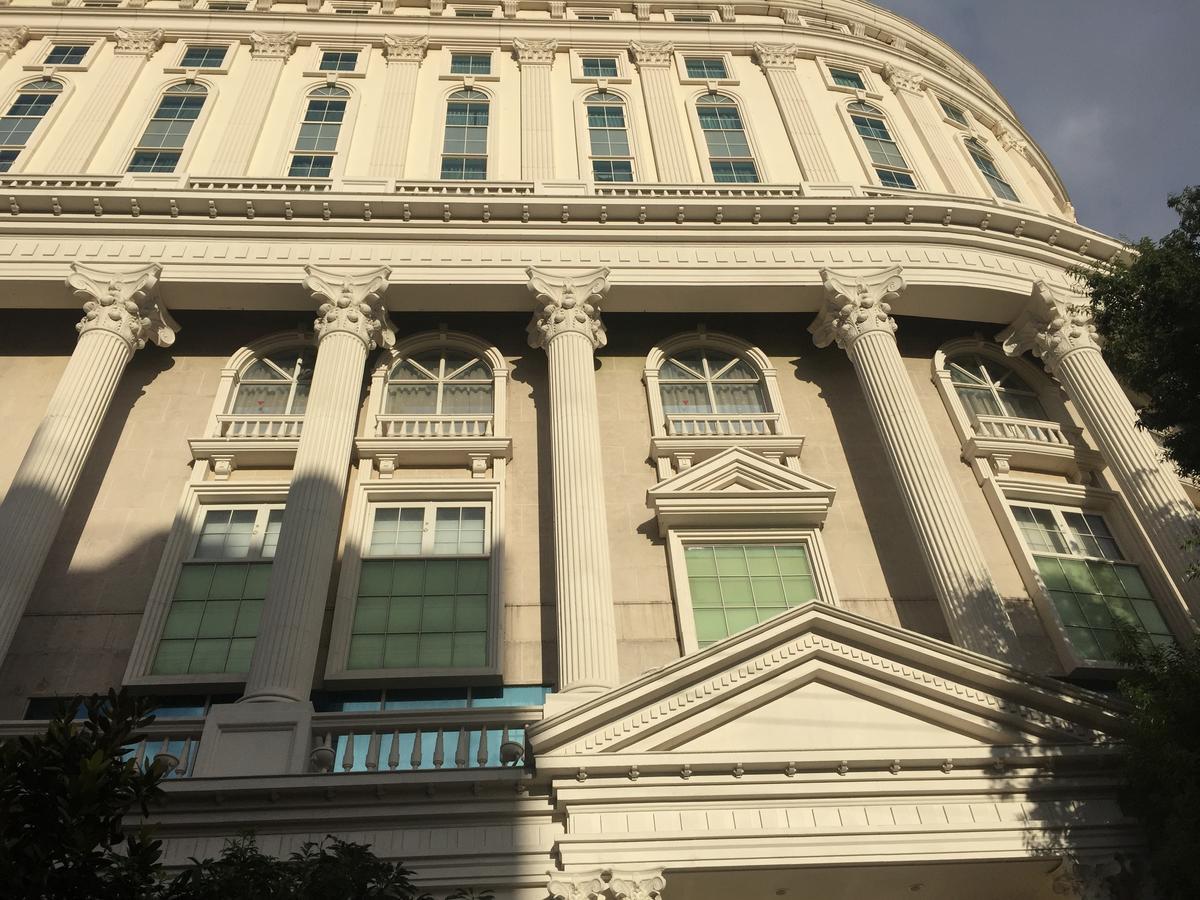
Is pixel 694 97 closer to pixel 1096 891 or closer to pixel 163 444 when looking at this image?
pixel 163 444

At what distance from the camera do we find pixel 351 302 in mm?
18344

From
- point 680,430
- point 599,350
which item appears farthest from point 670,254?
→ point 680,430

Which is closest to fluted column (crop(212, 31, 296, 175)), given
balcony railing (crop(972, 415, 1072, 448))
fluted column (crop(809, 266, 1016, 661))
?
fluted column (crop(809, 266, 1016, 661))

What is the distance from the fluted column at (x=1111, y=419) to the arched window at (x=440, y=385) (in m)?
11.0

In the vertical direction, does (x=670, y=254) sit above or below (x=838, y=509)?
above

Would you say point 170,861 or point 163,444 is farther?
point 163,444

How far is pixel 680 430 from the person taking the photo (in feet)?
61.5

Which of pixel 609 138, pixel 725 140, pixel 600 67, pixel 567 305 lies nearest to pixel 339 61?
pixel 600 67

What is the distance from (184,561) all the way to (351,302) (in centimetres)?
557

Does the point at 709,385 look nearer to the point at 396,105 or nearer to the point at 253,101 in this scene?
the point at 396,105

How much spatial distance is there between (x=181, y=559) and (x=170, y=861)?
6159 millimetres

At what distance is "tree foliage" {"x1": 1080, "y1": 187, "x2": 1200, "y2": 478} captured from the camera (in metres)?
11.4

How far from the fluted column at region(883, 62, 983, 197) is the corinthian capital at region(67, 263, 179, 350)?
17.9 metres

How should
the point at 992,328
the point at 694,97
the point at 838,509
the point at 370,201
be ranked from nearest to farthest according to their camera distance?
→ the point at 838,509 → the point at 370,201 → the point at 992,328 → the point at 694,97
